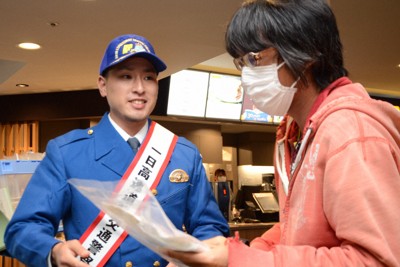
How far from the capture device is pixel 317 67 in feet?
3.60

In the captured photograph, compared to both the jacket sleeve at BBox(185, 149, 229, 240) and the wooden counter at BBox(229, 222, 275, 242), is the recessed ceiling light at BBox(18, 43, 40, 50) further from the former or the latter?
the jacket sleeve at BBox(185, 149, 229, 240)

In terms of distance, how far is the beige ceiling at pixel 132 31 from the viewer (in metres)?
3.73

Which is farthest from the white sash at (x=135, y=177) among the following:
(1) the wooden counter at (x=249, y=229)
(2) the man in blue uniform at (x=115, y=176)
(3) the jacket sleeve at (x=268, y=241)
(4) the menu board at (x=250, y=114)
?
(4) the menu board at (x=250, y=114)

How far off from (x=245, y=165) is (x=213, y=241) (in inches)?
338

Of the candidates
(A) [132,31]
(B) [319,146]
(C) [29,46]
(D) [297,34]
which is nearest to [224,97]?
(A) [132,31]

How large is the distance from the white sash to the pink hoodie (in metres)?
0.54

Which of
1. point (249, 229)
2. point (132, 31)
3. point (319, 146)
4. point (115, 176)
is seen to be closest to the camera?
point (319, 146)

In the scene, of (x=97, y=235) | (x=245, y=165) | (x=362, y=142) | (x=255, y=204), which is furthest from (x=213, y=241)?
(x=245, y=165)

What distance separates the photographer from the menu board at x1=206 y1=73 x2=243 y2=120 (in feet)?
22.7

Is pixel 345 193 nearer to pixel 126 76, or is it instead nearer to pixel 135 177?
pixel 135 177

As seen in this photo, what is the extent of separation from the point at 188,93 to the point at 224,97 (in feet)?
2.08

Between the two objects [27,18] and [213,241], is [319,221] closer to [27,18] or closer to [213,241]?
[213,241]

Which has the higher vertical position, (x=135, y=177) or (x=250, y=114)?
(x=250, y=114)

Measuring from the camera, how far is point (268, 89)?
1.17 m
